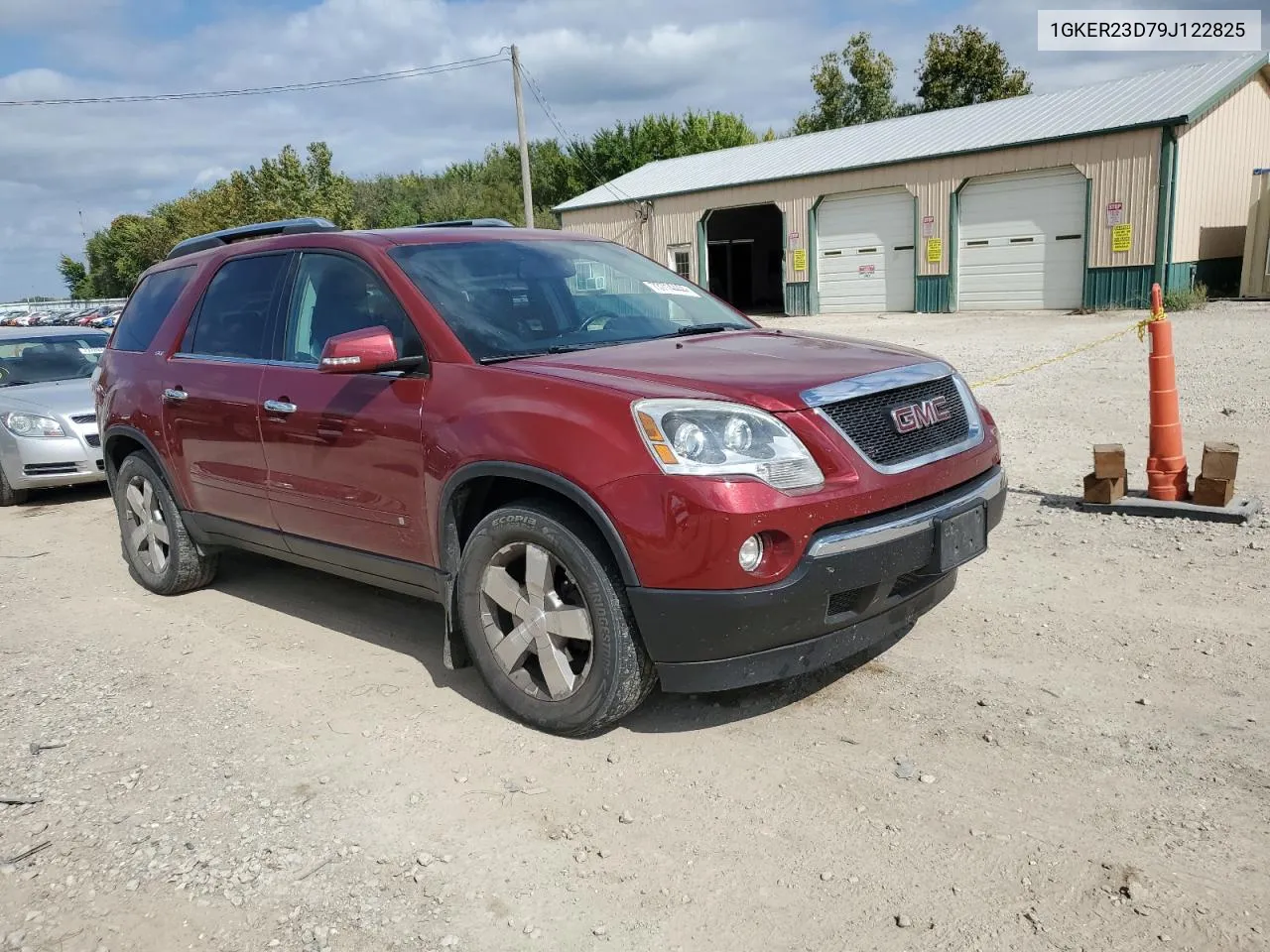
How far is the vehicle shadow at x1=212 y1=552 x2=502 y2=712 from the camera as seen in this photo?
433 centimetres

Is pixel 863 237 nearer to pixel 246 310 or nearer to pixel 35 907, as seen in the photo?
pixel 246 310

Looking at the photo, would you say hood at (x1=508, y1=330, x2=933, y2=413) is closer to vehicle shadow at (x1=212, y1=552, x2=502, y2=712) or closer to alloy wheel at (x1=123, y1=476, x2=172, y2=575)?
vehicle shadow at (x1=212, y1=552, x2=502, y2=712)

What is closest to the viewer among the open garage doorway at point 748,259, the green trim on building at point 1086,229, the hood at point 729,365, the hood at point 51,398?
the hood at point 729,365

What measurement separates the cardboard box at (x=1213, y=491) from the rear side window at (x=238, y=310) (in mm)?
5028

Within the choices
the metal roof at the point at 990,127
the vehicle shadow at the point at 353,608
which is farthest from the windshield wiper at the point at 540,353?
the metal roof at the point at 990,127

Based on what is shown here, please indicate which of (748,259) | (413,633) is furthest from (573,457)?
(748,259)

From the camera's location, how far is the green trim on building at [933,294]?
77.7ft

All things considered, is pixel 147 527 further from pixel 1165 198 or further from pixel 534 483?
pixel 1165 198

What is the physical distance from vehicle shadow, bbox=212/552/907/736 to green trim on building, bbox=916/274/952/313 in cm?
2028

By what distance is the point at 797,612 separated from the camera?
3131 mm

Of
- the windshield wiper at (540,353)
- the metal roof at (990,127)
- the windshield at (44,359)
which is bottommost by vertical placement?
the windshield at (44,359)

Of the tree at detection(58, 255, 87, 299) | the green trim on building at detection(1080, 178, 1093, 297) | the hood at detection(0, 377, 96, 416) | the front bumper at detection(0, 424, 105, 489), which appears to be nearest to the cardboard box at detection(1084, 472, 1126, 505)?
the front bumper at detection(0, 424, 105, 489)

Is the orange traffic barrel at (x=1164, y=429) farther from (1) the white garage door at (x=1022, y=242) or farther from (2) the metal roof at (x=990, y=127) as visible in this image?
(1) the white garage door at (x=1022, y=242)

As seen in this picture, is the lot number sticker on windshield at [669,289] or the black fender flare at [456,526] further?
the lot number sticker on windshield at [669,289]
